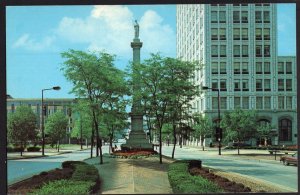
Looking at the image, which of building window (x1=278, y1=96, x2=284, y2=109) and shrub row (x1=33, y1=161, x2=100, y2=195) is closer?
shrub row (x1=33, y1=161, x2=100, y2=195)

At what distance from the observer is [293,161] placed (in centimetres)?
2869

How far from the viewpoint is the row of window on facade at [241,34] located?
33.9 metres

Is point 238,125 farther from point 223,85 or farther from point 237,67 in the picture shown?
point 237,67

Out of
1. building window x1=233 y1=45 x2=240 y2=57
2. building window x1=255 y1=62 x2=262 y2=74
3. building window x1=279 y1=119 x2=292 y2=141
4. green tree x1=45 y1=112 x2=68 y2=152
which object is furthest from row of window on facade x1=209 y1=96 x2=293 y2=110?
green tree x1=45 y1=112 x2=68 y2=152

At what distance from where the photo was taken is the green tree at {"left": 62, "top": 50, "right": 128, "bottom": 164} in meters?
24.3

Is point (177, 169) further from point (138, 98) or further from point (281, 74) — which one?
point (281, 74)

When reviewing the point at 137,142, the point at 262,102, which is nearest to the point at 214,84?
the point at 262,102

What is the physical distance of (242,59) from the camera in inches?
1395

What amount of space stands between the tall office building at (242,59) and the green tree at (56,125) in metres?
17.2

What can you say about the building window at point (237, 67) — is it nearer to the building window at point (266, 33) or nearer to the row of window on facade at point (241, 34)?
the row of window on facade at point (241, 34)

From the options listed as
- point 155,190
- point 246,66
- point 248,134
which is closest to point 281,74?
point 246,66

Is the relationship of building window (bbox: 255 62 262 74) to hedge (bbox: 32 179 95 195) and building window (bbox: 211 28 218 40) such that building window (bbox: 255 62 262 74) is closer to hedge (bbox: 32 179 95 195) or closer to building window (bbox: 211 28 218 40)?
building window (bbox: 211 28 218 40)

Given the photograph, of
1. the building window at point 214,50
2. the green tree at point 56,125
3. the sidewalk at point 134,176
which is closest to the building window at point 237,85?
the building window at point 214,50

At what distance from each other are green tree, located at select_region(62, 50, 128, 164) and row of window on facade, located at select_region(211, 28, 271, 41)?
40.1 ft
